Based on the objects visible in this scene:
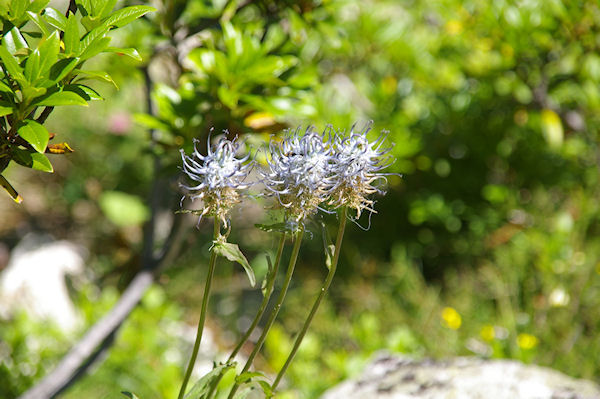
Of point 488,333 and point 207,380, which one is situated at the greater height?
point 488,333

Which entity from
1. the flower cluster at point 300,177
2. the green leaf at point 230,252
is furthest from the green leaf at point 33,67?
the green leaf at point 230,252

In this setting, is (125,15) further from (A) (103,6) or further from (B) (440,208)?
(B) (440,208)

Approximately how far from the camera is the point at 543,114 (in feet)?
9.75

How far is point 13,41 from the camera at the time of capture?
3.04ft

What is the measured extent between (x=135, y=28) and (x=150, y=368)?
4.69 ft

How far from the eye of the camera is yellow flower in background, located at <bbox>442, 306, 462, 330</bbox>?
2.63 meters

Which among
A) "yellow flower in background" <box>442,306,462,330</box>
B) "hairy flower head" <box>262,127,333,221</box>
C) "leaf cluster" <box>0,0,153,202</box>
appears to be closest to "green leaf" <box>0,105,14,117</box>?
"leaf cluster" <box>0,0,153,202</box>

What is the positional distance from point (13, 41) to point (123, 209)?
9.18 feet

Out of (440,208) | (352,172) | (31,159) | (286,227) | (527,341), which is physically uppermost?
(440,208)

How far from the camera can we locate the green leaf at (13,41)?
0.91 m

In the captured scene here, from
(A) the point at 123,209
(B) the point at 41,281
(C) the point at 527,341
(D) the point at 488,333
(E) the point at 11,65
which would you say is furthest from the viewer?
(A) the point at 123,209

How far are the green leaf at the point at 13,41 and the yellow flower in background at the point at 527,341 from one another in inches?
79.4

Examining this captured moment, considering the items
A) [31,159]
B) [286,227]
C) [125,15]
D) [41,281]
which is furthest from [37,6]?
[41,281]

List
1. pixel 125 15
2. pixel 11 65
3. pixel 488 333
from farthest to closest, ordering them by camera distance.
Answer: pixel 488 333 < pixel 125 15 < pixel 11 65
